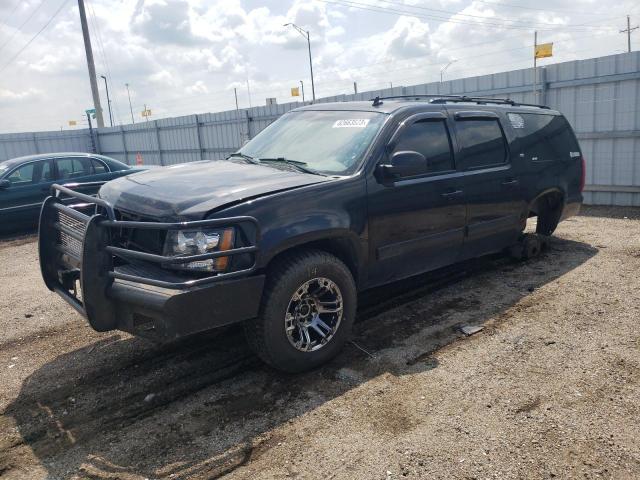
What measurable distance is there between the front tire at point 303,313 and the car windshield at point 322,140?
0.88 metres

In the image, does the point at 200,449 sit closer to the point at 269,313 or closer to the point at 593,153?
the point at 269,313

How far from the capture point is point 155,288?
3.19 m

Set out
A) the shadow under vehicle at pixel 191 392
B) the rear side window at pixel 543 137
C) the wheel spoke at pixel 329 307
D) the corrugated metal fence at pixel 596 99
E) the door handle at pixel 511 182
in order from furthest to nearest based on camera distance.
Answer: the corrugated metal fence at pixel 596 99, the rear side window at pixel 543 137, the door handle at pixel 511 182, the wheel spoke at pixel 329 307, the shadow under vehicle at pixel 191 392

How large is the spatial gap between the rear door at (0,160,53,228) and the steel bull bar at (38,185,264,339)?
7.35 meters

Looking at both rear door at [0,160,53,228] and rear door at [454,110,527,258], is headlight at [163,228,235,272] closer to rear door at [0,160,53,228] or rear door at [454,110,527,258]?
rear door at [454,110,527,258]

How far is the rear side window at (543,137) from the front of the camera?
5.83 metres

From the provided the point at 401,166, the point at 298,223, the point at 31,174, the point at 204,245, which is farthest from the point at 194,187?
the point at 31,174

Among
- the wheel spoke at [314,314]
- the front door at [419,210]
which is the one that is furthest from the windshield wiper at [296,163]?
the wheel spoke at [314,314]

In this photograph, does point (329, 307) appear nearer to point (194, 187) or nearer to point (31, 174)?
point (194, 187)

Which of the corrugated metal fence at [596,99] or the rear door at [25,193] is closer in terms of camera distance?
the corrugated metal fence at [596,99]

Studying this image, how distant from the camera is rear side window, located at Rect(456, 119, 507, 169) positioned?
5.07 metres

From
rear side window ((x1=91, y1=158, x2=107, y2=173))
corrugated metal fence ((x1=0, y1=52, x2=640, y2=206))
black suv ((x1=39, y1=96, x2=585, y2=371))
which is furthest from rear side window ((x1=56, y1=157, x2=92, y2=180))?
black suv ((x1=39, y1=96, x2=585, y2=371))

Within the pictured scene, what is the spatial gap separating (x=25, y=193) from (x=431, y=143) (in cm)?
830

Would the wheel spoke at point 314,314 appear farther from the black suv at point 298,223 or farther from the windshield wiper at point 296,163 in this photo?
the windshield wiper at point 296,163
